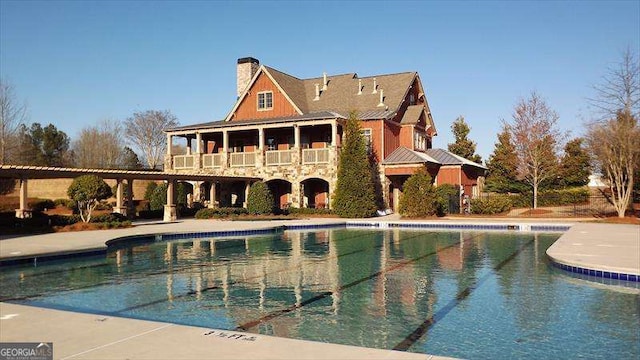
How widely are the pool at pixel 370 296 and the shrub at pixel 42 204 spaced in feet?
70.2

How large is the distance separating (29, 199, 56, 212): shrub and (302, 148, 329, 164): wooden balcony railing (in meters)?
18.5

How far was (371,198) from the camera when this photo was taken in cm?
3139

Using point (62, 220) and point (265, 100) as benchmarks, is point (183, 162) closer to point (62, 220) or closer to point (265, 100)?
point (265, 100)

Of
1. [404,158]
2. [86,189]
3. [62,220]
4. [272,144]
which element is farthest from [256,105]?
[62,220]

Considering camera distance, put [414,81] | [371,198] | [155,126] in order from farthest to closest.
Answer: [155,126]
[414,81]
[371,198]

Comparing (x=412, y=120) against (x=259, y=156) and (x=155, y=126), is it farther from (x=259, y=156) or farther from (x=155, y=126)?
(x=155, y=126)

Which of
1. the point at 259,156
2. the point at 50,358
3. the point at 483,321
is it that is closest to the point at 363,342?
the point at 483,321

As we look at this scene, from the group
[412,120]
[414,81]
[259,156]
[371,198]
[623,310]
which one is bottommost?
[623,310]

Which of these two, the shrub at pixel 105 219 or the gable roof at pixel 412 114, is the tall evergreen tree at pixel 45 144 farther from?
the gable roof at pixel 412 114

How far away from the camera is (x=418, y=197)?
29750 millimetres

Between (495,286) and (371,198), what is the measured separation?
68.2 feet

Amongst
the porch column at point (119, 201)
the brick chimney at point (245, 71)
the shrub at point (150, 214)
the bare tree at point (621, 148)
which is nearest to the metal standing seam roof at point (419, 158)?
the bare tree at point (621, 148)

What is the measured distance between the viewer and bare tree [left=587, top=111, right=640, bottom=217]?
25.6m

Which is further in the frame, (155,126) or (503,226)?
(155,126)
